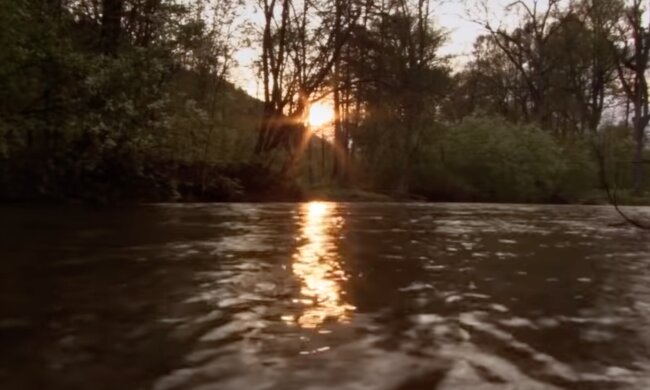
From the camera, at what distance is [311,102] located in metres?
43.6

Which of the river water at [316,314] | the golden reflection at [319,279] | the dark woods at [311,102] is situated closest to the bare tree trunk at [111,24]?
the dark woods at [311,102]

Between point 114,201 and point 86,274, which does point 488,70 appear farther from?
point 86,274

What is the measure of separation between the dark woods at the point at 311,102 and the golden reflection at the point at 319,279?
739cm

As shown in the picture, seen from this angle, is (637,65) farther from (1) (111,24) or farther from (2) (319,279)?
(2) (319,279)

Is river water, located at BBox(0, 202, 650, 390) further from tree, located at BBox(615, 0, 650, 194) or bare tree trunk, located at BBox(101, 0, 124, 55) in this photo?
tree, located at BBox(615, 0, 650, 194)

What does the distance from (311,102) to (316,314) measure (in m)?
36.1

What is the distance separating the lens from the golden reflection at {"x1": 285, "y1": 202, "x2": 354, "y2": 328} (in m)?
8.16

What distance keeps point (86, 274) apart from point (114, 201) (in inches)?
807

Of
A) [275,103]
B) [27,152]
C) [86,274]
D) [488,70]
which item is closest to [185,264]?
[86,274]

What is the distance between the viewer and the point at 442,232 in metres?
20.2

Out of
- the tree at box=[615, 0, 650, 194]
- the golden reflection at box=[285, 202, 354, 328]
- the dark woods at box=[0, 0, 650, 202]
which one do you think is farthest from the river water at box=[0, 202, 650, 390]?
the tree at box=[615, 0, 650, 194]

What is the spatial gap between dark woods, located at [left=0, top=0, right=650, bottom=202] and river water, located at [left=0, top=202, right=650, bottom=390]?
6.72 metres

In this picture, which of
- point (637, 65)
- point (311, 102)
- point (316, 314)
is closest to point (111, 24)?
point (311, 102)

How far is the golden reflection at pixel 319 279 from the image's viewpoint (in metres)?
8.16
